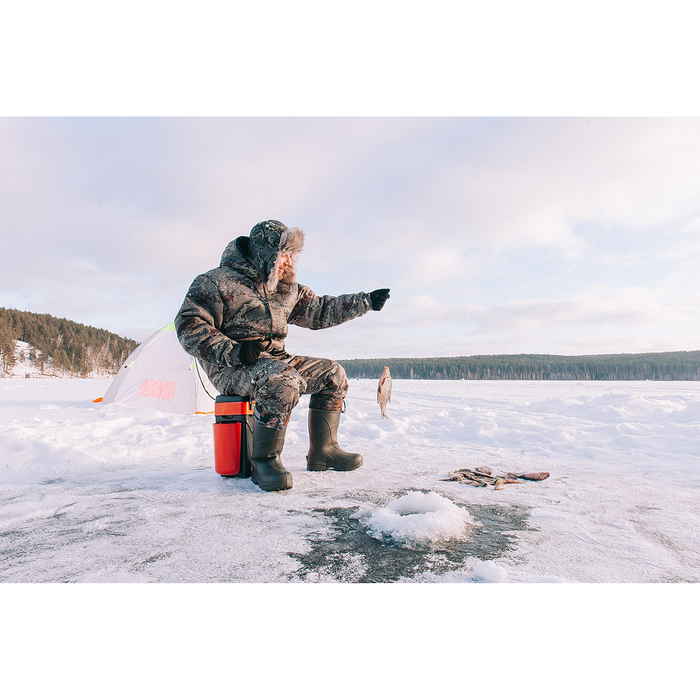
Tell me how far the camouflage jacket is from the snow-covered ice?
37.4 inches

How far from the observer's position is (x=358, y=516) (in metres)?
2.04

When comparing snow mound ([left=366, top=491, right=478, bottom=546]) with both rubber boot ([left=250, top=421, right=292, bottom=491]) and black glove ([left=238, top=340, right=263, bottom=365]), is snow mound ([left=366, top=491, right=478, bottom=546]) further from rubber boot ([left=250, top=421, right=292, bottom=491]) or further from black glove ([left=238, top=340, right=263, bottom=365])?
black glove ([left=238, top=340, right=263, bottom=365])

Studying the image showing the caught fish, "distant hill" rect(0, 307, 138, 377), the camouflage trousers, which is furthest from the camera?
"distant hill" rect(0, 307, 138, 377)

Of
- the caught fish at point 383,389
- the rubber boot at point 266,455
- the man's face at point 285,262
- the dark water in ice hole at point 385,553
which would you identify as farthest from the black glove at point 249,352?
the caught fish at point 383,389

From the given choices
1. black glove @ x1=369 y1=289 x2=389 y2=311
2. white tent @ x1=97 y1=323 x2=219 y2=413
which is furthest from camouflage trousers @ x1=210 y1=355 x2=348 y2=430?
white tent @ x1=97 y1=323 x2=219 y2=413

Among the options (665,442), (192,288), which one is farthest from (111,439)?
(665,442)

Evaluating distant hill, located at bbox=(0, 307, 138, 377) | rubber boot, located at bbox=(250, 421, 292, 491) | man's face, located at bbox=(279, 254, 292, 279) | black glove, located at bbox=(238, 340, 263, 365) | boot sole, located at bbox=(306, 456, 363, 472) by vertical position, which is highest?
distant hill, located at bbox=(0, 307, 138, 377)

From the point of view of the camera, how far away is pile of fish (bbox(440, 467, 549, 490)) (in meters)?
2.75

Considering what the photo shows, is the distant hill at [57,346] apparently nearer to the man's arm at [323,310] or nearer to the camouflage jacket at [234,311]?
the man's arm at [323,310]

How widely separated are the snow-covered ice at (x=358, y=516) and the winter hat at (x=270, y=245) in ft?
5.11

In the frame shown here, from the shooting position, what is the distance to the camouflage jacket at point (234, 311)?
2.78 metres

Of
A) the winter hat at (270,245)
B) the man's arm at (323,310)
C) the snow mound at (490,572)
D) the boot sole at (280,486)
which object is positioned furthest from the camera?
the man's arm at (323,310)

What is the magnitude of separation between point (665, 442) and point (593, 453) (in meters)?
0.94

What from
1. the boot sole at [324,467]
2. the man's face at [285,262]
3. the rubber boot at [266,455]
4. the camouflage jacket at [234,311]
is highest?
the man's face at [285,262]
